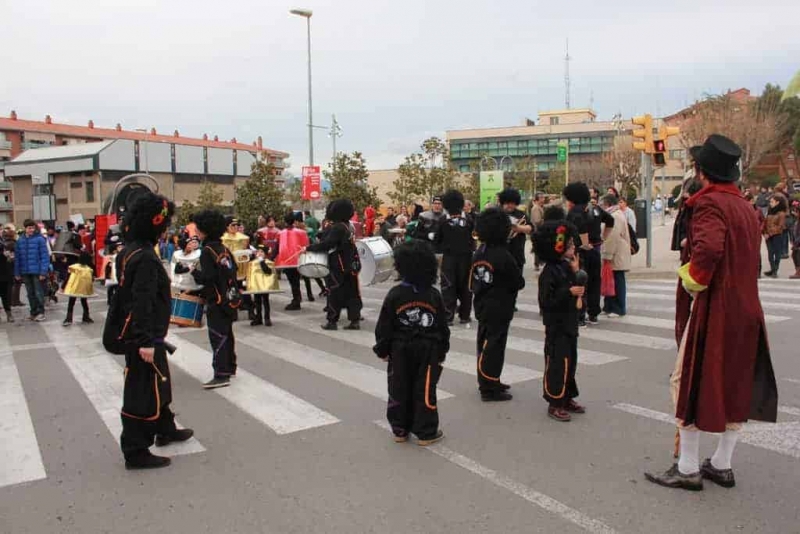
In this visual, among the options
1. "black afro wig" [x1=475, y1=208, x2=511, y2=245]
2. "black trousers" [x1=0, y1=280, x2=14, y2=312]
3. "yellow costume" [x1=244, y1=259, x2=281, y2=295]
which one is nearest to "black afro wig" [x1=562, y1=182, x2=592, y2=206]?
"black afro wig" [x1=475, y1=208, x2=511, y2=245]

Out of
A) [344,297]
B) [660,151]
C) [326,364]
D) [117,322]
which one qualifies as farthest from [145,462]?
[660,151]

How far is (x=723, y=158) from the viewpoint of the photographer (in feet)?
13.3

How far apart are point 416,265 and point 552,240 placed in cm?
126

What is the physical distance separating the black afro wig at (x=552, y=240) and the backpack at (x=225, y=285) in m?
3.27

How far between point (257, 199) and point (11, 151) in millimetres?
73372

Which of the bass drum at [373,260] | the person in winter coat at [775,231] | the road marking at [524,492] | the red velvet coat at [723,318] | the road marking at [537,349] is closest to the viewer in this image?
the road marking at [524,492]

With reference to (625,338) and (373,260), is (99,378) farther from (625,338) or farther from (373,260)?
(625,338)

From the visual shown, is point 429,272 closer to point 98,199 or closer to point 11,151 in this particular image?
point 98,199

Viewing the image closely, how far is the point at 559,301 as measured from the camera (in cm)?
561

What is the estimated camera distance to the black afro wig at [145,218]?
5.00 metres

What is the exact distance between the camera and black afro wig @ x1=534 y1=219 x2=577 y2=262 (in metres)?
5.68

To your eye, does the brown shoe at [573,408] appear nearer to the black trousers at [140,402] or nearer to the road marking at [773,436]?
the road marking at [773,436]

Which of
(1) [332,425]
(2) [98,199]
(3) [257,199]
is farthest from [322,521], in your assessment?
(2) [98,199]

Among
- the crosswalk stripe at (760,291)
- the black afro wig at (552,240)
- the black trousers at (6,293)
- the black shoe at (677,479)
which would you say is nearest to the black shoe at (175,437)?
the black afro wig at (552,240)
